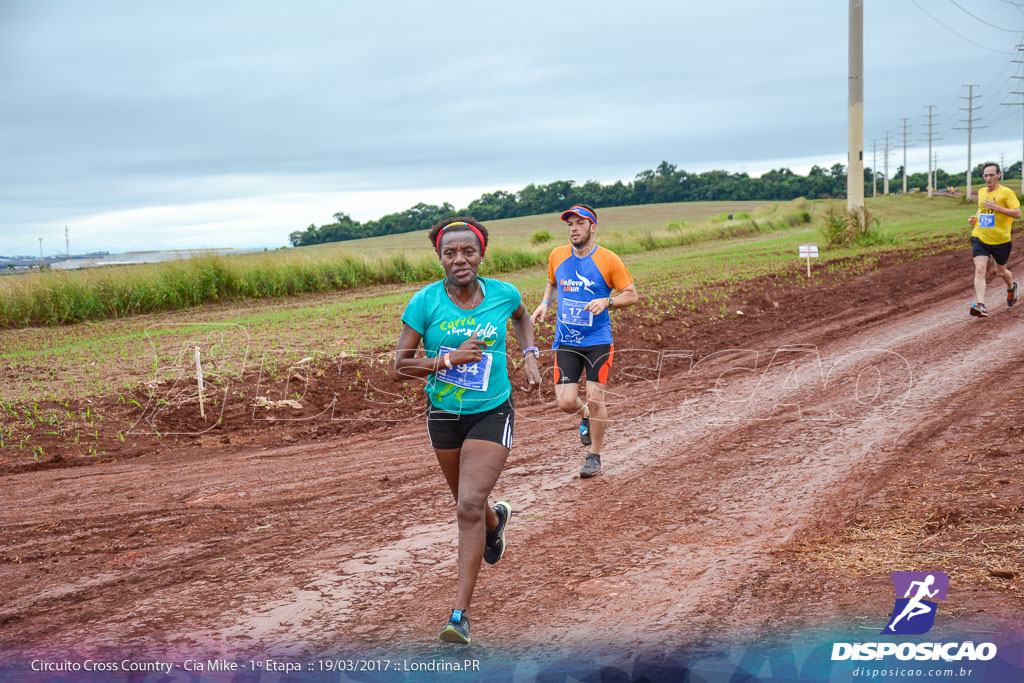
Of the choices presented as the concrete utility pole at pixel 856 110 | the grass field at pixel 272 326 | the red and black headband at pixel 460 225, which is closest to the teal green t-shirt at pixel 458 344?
the red and black headband at pixel 460 225

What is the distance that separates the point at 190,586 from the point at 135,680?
1.13 metres

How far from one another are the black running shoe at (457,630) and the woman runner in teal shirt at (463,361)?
0.43m

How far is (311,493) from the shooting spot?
23.3 ft

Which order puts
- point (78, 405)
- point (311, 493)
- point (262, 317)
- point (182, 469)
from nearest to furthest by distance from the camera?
point (311, 493) → point (182, 469) → point (78, 405) → point (262, 317)

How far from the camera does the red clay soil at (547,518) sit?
4.57 metres

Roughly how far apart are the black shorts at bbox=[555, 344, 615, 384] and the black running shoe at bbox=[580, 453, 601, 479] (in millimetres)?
656

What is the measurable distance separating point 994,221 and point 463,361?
11.5m

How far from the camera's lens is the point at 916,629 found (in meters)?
4.17

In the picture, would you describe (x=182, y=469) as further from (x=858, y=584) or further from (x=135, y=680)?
(x=858, y=584)

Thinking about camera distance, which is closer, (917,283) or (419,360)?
(419,360)

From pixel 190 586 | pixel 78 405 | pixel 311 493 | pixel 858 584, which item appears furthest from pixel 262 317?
pixel 858 584

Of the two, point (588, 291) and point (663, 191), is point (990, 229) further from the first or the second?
point (663, 191)

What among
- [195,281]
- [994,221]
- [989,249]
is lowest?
[195,281]

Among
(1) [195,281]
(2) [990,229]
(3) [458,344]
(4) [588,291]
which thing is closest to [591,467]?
(4) [588,291]
